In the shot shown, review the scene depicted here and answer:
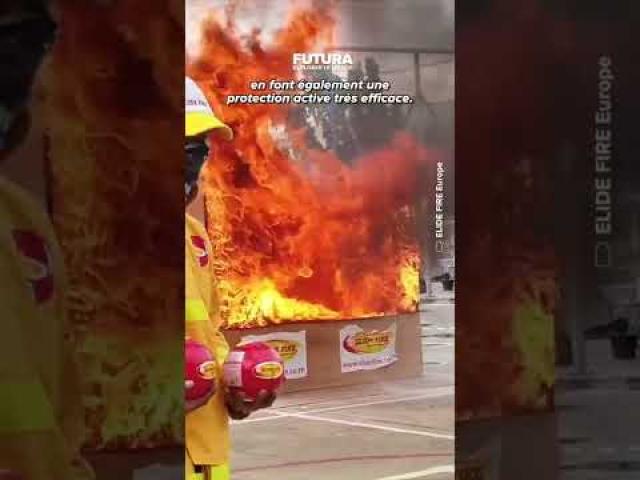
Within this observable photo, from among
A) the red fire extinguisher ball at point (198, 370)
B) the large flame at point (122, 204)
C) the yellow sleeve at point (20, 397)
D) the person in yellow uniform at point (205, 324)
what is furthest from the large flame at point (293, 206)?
the yellow sleeve at point (20, 397)

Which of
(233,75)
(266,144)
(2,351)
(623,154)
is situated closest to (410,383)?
(266,144)

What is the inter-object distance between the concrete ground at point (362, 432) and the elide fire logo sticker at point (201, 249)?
0.53 m

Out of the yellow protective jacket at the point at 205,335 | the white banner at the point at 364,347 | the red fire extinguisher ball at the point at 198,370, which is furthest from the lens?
the white banner at the point at 364,347

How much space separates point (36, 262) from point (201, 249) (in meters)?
1.26

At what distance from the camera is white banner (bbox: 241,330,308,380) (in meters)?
2.80

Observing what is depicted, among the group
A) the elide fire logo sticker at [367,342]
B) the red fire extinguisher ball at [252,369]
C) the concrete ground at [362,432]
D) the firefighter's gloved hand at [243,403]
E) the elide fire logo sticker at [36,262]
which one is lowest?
the concrete ground at [362,432]

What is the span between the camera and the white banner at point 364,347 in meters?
2.91

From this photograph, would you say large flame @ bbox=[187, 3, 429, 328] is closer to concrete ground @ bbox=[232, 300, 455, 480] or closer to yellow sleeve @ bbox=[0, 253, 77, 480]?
concrete ground @ bbox=[232, 300, 455, 480]

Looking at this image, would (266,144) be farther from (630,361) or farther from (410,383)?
(630,361)

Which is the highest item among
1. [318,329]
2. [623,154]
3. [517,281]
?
[623,154]

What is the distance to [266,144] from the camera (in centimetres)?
273

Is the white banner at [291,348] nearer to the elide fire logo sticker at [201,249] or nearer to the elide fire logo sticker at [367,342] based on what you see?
the elide fire logo sticker at [367,342]

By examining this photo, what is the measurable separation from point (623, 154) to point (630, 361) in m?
0.40

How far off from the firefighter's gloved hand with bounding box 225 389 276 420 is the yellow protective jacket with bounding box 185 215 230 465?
2cm
